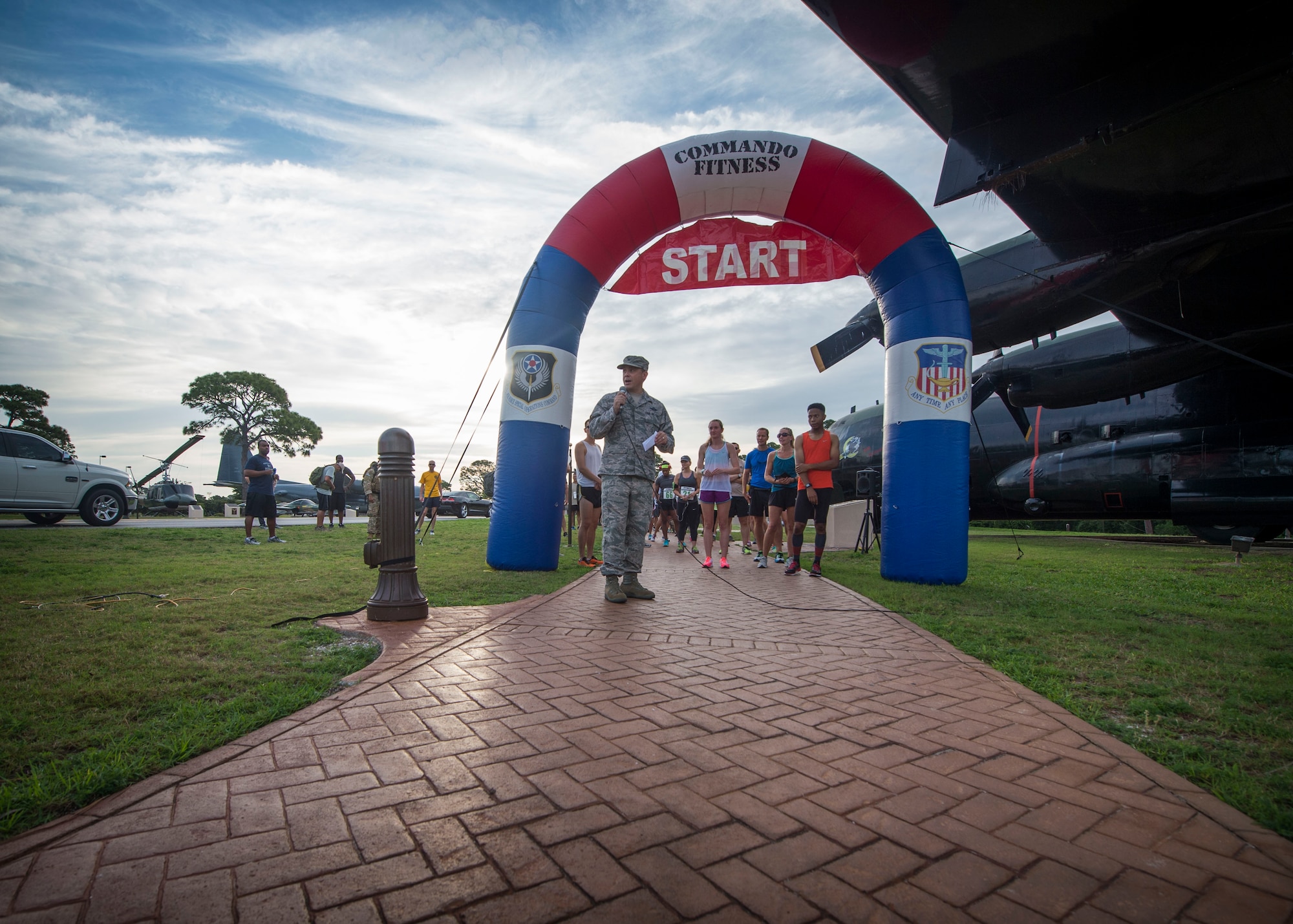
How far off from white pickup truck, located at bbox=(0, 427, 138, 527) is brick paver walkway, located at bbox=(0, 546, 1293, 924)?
14031mm

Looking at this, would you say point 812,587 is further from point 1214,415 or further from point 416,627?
point 1214,415

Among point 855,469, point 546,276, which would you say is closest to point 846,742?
point 546,276

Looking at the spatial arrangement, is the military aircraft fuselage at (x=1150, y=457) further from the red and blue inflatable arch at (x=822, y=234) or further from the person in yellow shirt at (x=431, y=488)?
the person in yellow shirt at (x=431, y=488)

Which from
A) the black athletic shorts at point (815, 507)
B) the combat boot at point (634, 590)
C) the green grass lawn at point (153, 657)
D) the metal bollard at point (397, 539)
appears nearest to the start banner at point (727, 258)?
the black athletic shorts at point (815, 507)

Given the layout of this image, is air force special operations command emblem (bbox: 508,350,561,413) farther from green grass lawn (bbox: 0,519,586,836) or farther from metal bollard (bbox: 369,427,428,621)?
metal bollard (bbox: 369,427,428,621)

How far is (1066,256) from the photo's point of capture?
23.0ft

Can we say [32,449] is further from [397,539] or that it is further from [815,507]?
[815,507]

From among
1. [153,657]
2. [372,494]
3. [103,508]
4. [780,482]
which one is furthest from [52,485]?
[780,482]

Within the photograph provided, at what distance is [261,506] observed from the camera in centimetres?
1135

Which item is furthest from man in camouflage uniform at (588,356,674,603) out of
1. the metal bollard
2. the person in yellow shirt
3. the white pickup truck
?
the white pickup truck

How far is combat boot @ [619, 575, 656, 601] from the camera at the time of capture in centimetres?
548

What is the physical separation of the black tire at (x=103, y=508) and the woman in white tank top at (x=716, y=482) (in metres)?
13.2

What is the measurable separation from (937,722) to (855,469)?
42.5ft

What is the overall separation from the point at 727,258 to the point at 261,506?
9150mm
